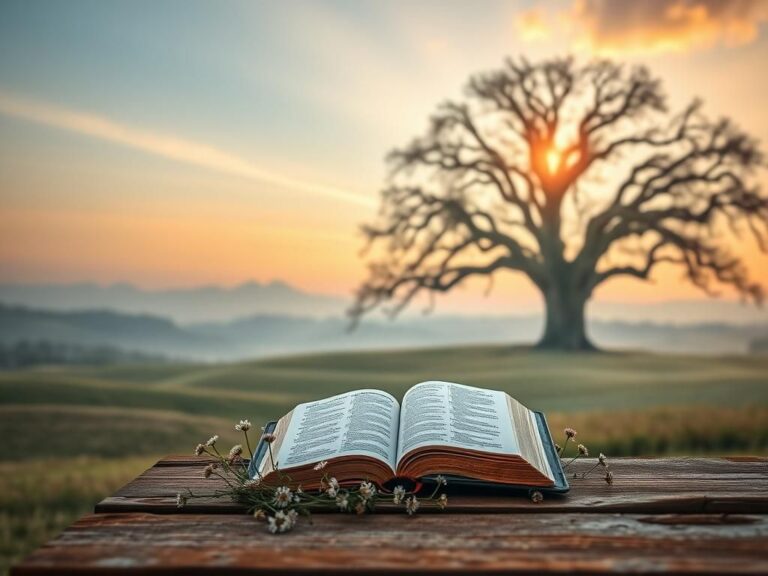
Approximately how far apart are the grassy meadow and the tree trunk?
56 cm

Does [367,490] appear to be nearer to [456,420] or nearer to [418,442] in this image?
[418,442]

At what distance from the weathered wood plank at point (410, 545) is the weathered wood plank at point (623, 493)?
0.22ft

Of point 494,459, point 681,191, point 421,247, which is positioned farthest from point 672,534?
point 681,191

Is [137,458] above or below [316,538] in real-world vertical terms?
below

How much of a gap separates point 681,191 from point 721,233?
3.58ft

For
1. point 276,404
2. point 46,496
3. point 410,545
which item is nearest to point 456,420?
point 410,545

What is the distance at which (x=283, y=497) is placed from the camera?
1.78m

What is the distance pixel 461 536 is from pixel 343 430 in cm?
50

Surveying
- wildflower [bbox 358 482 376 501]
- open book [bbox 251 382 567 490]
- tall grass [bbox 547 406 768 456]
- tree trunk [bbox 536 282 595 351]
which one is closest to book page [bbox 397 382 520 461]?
open book [bbox 251 382 567 490]

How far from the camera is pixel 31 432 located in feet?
26.4

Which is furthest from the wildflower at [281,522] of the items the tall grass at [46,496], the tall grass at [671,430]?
the tall grass at [671,430]

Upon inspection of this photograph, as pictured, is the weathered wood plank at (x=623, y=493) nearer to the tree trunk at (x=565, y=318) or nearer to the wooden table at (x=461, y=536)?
the wooden table at (x=461, y=536)

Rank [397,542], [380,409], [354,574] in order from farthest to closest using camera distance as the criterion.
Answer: [380,409], [397,542], [354,574]

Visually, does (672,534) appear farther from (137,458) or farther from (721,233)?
(721,233)
